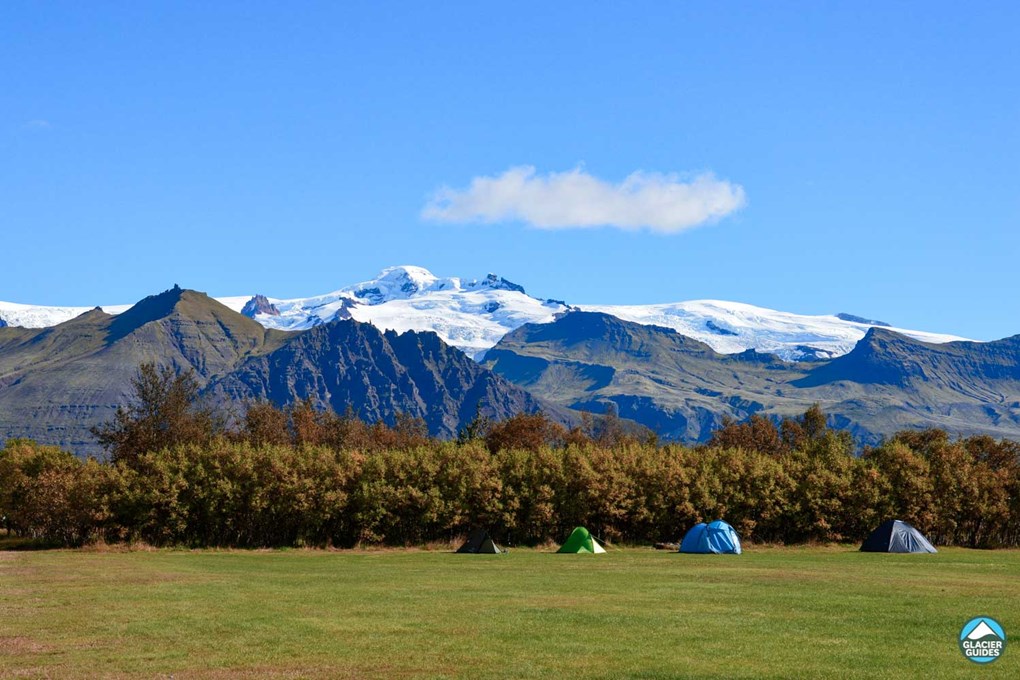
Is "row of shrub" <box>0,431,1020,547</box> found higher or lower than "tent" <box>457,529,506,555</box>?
higher

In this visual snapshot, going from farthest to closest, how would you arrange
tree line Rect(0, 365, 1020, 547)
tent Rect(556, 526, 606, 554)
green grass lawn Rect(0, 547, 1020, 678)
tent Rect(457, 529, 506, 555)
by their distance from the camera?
tree line Rect(0, 365, 1020, 547)
tent Rect(556, 526, 606, 554)
tent Rect(457, 529, 506, 555)
green grass lawn Rect(0, 547, 1020, 678)

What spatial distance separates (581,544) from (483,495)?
10.3 metres

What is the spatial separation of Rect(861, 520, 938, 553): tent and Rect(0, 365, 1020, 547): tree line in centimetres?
1086

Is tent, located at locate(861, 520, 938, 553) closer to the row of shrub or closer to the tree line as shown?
the row of shrub

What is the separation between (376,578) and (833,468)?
4718cm

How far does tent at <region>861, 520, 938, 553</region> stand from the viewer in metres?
66.1

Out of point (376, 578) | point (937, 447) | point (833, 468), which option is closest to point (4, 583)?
point (376, 578)

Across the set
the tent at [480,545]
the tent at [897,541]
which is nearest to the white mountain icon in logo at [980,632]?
the tent at [480,545]

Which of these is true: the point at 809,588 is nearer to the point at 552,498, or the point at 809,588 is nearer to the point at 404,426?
the point at 552,498

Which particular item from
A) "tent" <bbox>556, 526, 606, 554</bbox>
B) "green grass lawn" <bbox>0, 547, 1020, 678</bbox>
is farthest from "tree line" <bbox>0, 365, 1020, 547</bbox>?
"green grass lawn" <bbox>0, 547, 1020, 678</bbox>

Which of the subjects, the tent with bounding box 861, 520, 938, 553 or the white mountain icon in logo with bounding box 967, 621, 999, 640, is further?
the tent with bounding box 861, 520, 938, 553

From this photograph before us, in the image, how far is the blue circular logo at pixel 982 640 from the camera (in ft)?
76.2

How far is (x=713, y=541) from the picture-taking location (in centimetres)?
6500

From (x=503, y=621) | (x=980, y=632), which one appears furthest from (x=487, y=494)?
(x=980, y=632)
